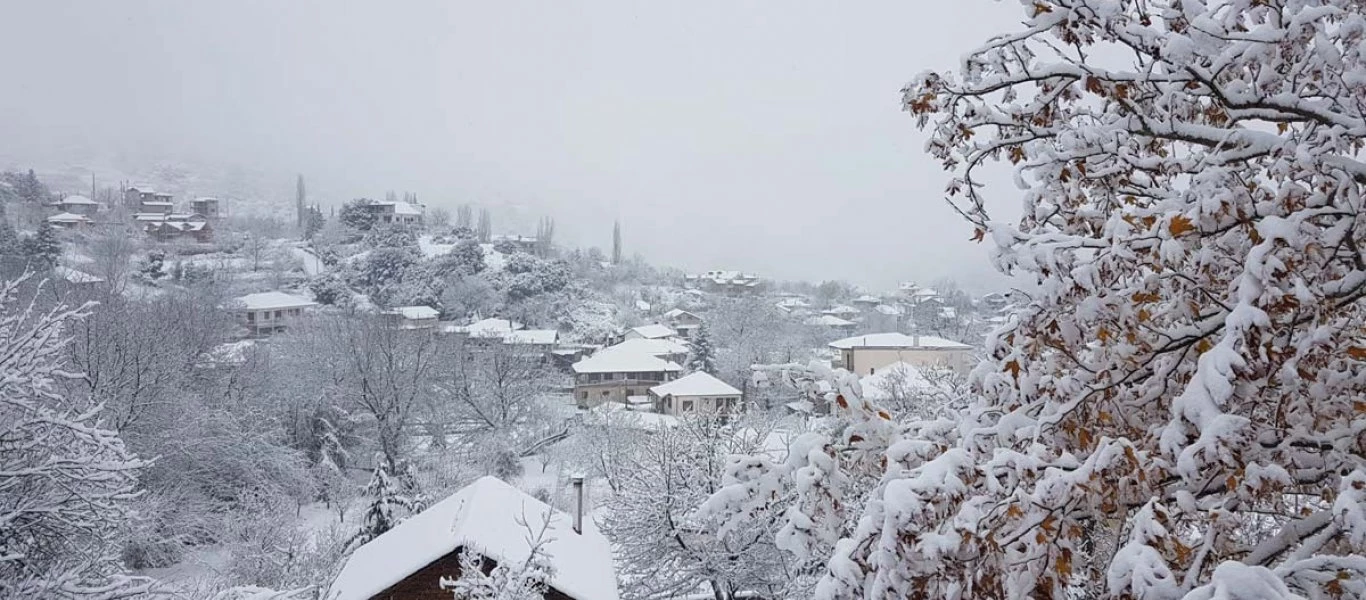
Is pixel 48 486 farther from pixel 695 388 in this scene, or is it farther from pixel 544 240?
pixel 544 240

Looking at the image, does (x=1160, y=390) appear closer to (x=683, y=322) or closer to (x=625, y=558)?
(x=625, y=558)

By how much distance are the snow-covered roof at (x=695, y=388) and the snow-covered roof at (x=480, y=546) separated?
25.4 m

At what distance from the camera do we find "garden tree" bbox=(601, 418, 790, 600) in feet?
47.2

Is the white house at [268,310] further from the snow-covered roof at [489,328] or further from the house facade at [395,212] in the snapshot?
the house facade at [395,212]

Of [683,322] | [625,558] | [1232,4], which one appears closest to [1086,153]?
[1232,4]

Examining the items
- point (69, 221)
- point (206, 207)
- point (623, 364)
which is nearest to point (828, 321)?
point (623, 364)

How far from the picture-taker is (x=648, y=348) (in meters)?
49.2

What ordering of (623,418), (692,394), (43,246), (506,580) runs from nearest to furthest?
(506,580), (623,418), (692,394), (43,246)

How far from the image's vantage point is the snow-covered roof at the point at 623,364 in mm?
44531

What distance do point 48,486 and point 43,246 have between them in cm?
4730

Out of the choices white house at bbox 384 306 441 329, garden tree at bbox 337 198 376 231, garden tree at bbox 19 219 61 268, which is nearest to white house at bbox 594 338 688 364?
white house at bbox 384 306 441 329

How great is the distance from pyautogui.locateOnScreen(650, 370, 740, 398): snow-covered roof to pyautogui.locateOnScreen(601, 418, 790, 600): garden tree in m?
22.6

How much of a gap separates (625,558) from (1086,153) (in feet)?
43.8

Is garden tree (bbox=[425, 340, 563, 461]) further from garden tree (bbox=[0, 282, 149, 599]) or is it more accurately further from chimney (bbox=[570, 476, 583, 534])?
garden tree (bbox=[0, 282, 149, 599])
